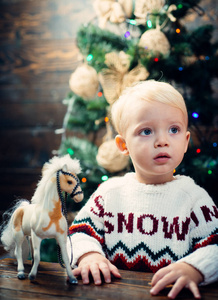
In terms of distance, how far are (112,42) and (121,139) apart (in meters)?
0.75

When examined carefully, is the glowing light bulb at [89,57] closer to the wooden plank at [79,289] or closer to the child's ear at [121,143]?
the child's ear at [121,143]

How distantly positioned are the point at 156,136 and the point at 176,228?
0.24m

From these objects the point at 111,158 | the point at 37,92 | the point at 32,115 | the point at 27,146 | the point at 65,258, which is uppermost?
the point at 65,258

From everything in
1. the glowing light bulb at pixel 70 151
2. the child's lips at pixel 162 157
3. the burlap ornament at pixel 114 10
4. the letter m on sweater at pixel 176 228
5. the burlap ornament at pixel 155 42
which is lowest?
the glowing light bulb at pixel 70 151

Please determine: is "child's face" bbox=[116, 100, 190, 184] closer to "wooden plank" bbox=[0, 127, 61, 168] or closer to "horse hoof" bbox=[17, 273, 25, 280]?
"horse hoof" bbox=[17, 273, 25, 280]

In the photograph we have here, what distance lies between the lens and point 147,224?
0.92 metres

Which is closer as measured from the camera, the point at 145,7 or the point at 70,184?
the point at 70,184

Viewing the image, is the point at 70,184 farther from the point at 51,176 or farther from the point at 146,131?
the point at 146,131

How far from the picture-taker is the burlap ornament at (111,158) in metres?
1.47

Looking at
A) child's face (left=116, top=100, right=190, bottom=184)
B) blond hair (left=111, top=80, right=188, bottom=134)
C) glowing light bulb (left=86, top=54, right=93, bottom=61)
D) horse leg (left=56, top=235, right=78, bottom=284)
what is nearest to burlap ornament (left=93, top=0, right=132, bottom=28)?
glowing light bulb (left=86, top=54, right=93, bottom=61)

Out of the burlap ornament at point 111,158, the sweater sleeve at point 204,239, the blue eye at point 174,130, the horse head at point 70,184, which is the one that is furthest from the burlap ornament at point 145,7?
the horse head at point 70,184

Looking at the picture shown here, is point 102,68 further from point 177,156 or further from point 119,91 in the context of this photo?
point 177,156

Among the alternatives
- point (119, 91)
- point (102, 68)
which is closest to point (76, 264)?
point (119, 91)

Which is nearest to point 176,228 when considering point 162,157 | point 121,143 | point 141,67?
point 162,157
